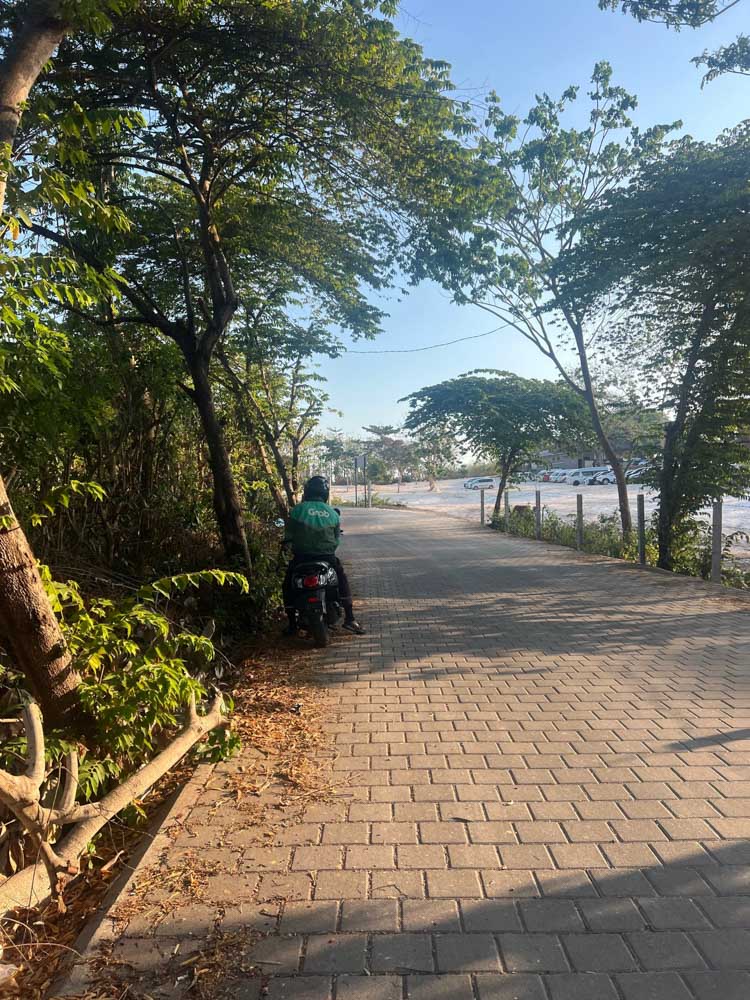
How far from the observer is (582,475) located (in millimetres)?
55781

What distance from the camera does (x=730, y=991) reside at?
1938 millimetres

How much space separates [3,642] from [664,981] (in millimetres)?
3355

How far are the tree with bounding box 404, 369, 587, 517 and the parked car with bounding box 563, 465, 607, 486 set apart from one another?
3233cm

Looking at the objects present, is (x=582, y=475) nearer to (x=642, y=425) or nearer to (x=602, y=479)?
(x=602, y=479)

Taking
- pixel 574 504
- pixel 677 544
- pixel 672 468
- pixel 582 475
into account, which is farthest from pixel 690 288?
pixel 582 475

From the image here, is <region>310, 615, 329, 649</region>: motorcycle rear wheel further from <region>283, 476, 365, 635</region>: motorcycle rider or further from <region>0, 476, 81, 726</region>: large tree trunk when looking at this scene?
<region>0, 476, 81, 726</region>: large tree trunk

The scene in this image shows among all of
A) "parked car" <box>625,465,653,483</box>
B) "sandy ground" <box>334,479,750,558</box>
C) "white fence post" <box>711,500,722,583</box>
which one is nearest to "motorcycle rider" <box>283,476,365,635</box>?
"white fence post" <box>711,500,722,583</box>

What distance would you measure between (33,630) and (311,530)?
11.4 ft

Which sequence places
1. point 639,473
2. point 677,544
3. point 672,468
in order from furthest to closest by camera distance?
point 639,473
point 677,544
point 672,468

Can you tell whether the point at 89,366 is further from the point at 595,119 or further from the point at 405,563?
the point at 595,119

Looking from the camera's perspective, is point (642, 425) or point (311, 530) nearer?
point (311, 530)

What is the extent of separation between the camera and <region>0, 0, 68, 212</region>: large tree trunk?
314 centimetres

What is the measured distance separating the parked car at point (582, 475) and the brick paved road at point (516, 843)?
4965cm

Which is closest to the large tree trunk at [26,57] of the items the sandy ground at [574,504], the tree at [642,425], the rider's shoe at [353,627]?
the rider's shoe at [353,627]
